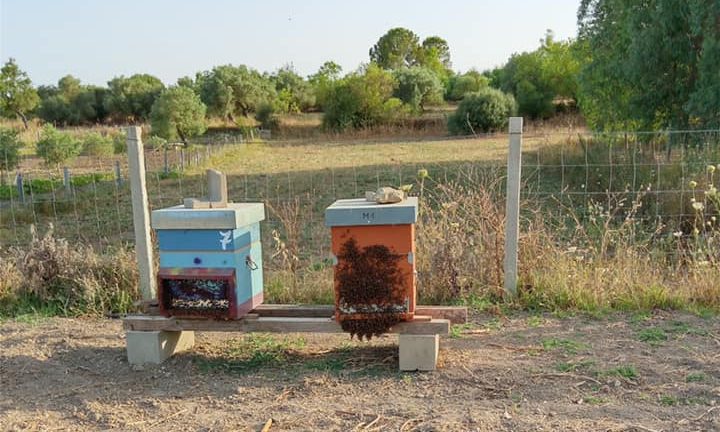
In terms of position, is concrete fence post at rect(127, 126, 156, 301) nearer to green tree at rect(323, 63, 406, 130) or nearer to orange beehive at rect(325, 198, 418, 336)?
orange beehive at rect(325, 198, 418, 336)

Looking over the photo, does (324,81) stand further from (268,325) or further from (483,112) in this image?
(268,325)

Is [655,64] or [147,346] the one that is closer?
[147,346]

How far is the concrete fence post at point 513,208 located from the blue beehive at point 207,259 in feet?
Answer: 7.45

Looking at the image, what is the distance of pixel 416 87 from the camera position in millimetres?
42281

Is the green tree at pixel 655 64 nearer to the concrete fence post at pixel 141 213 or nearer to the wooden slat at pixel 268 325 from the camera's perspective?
the wooden slat at pixel 268 325

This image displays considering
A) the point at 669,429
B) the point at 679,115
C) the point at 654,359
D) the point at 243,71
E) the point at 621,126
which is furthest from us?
the point at 243,71

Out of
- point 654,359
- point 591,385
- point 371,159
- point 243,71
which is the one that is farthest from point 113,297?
point 243,71

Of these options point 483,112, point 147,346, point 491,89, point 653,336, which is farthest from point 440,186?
point 491,89

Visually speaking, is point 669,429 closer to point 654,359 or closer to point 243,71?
point 654,359

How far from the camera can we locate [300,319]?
4285mm

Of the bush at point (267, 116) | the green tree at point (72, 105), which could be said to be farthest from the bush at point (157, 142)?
the green tree at point (72, 105)

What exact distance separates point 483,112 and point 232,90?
49.2 feet

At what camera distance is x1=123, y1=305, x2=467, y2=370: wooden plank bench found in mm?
4117

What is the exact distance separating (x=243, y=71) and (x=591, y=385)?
123 ft
